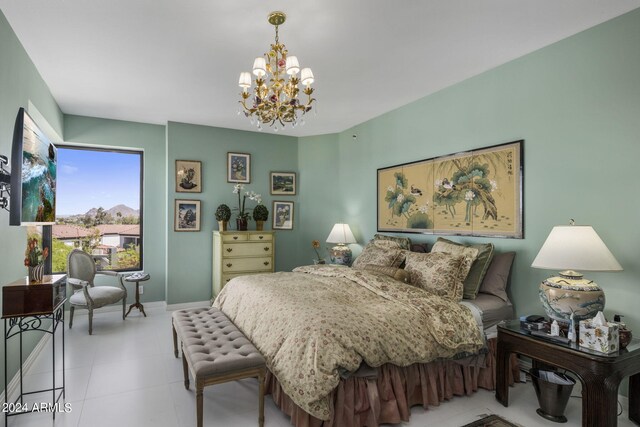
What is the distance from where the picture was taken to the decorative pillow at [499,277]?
3154 millimetres

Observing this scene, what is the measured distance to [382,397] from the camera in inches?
92.7

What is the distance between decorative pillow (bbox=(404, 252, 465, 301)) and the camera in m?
3.00

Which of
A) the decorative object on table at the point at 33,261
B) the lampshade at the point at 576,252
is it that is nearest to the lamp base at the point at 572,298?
Result: the lampshade at the point at 576,252

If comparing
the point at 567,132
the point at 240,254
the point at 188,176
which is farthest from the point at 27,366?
the point at 567,132

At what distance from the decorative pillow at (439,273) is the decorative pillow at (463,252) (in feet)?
0.13

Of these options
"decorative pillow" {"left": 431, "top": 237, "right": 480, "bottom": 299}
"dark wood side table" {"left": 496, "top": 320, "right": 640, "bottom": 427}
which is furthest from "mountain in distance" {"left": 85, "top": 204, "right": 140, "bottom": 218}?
"dark wood side table" {"left": 496, "top": 320, "right": 640, "bottom": 427}

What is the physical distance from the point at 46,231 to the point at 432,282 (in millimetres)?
4967

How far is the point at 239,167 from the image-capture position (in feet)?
18.7

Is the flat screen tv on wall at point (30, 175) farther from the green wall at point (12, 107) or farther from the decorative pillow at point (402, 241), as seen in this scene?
the decorative pillow at point (402, 241)

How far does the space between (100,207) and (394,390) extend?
4.89m

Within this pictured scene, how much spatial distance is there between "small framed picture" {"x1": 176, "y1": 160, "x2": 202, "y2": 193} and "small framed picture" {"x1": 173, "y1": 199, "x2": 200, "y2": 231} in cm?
18

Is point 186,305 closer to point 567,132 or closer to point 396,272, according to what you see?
point 396,272

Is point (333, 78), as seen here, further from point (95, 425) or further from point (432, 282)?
point (95, 425)

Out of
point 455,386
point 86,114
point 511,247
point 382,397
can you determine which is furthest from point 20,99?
point 511,247
